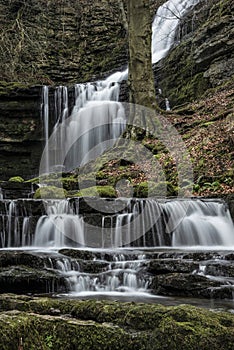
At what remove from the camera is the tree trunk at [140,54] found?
12.2 metres

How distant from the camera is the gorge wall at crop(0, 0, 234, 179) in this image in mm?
14805

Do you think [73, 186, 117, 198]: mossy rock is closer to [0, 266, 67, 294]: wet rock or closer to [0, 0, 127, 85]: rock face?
[0, 266, 67, 294]: wet rock

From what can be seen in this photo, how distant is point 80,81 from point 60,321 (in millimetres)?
18728

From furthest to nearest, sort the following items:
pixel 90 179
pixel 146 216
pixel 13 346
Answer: pixel 90 179
pixel 146 216
pixel 13 346

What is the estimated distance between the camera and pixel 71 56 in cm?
2173

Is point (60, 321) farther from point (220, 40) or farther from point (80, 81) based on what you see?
point (80, 81)

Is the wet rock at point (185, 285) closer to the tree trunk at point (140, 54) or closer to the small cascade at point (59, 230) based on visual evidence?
the small cascade at point (59, 230)

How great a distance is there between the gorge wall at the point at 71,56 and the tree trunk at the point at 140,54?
190cm

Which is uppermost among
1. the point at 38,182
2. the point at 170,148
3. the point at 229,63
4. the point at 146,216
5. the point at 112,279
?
the point at 229,63

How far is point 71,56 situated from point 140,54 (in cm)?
1031

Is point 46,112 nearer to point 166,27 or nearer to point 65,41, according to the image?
point 166,27

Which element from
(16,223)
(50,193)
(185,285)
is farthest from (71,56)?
(185,285)

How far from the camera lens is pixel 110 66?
66.7 ft

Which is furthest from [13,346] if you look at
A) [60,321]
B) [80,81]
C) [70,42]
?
[70,42]
